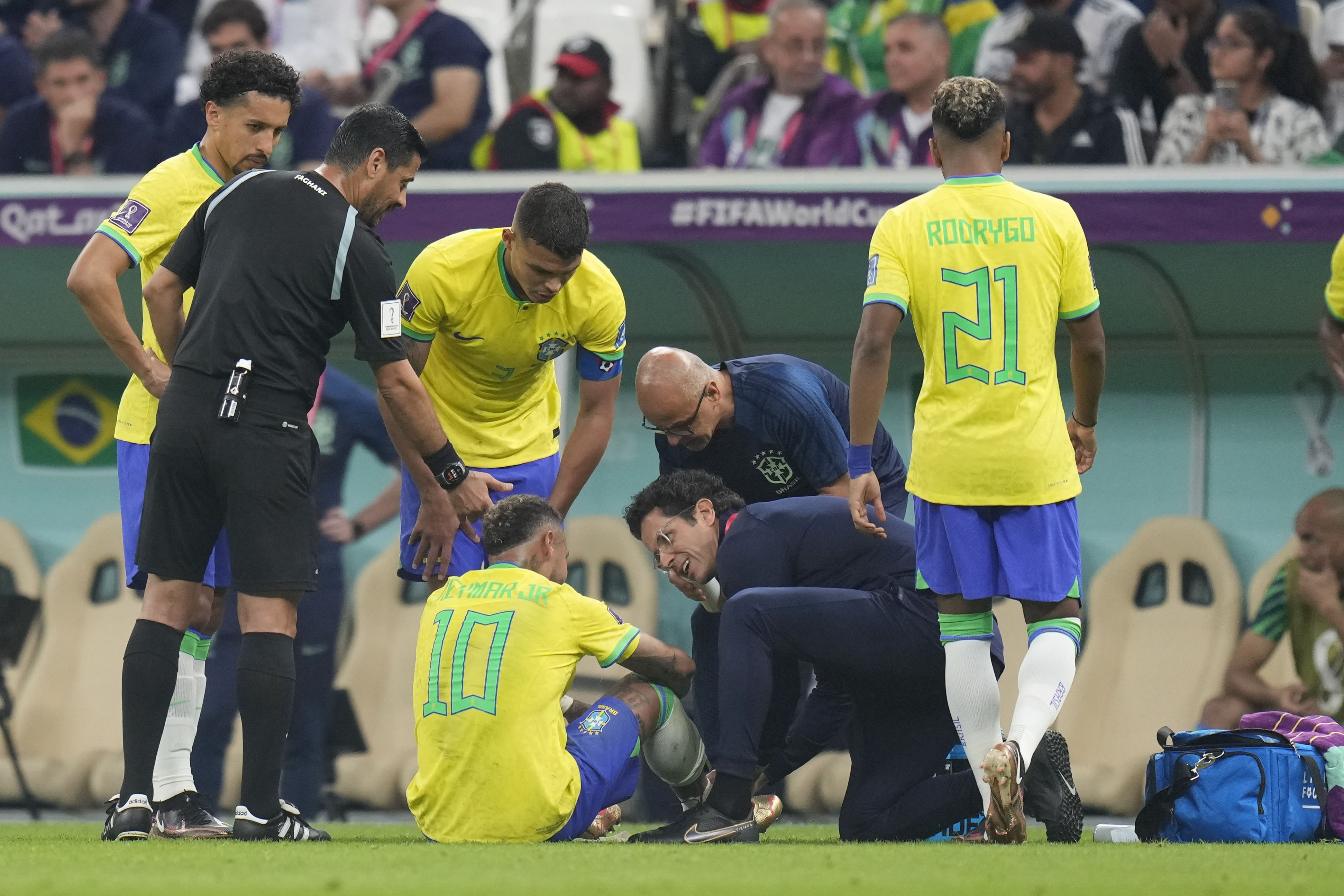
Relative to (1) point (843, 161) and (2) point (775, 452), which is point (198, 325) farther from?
(1) point (843, 161)

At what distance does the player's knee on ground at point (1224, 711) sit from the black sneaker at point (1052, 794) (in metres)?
2.45

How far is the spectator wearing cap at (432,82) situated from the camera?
730 cm

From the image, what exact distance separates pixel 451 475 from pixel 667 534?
56cm

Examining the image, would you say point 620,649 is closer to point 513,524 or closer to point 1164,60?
point 513,524

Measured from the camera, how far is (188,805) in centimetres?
428

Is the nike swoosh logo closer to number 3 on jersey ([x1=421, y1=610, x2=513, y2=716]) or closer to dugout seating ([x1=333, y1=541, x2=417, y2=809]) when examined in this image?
number 3 on jersey ([x1=421, y1=610, x2=513, y2=716])

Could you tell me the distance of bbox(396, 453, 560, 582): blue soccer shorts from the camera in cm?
483

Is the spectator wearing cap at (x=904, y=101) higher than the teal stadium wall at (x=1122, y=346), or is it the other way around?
the spectator wearing cap at (x=904, y=101)

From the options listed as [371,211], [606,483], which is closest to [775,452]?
[371,211]

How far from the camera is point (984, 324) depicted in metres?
3.97

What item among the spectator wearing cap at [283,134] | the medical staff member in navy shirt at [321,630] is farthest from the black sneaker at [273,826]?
the spectator wearing cap at [283,134]

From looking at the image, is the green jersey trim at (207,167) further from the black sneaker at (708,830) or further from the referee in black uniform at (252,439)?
the black sneaker at (708,830)

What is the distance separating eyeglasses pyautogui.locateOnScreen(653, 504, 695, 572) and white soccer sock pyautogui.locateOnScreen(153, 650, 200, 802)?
1217 mm

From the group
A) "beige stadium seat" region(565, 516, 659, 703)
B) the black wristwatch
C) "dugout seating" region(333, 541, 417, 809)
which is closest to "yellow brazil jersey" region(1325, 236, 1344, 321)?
the black wristwatch
